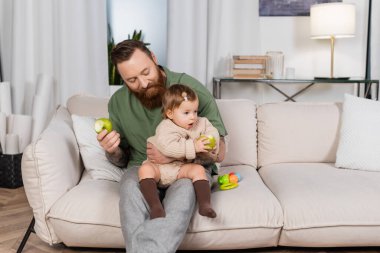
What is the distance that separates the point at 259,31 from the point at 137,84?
2199mm

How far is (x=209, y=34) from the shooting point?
3.87m

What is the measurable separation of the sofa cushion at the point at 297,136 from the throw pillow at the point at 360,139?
9 cm

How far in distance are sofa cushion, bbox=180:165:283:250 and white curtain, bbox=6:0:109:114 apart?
7.03 ft

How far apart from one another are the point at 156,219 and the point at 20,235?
3.32 ft

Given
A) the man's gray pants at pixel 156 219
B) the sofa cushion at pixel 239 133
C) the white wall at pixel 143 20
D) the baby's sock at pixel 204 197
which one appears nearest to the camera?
the man's gray pants at pixel 156 219

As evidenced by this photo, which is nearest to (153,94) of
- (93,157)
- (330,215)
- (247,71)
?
(93,157)

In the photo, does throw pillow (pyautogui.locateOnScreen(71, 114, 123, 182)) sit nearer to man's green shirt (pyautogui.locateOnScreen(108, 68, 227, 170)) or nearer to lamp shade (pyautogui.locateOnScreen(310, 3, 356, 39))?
man's green shirt (pyautogui.locateOnScreen(108, 68, 227, 170))

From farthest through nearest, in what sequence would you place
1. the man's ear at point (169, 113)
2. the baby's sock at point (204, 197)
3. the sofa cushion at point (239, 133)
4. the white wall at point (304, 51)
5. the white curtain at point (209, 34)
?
the white wall at point (304, 51)
the white curtain at point (209, 34)
the sofa cushion at point (239, 133)
the man's ear at point (169, 113)
the baby's sock at point (204, 197)

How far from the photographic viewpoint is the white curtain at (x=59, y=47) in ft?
12.2

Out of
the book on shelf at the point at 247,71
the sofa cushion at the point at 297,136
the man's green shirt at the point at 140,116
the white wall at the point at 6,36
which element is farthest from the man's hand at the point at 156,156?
the white wall at the point at 6,36

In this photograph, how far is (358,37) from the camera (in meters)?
4.00

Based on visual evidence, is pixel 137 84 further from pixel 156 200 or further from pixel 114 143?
pixel 156 200

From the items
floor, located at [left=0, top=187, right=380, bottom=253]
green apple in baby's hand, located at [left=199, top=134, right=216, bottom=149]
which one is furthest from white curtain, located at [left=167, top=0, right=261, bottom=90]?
green apple in baby's hand, located at [left=199, top=134, right=216, bottom=149]

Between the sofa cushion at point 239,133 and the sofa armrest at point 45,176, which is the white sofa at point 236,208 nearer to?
the sofa armrest at point 45,176
